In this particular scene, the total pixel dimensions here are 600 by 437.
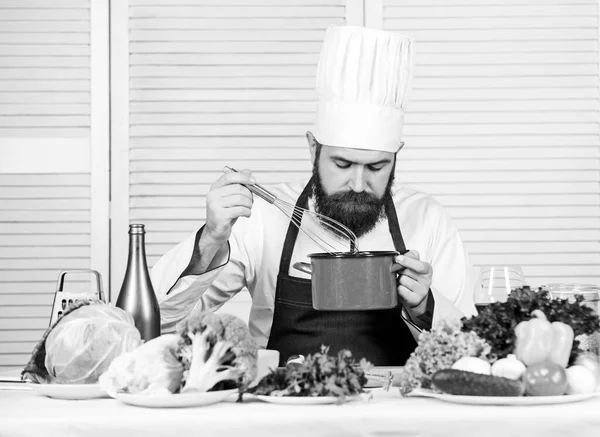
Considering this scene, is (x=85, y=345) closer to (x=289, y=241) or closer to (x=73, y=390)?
(x=73, y=390)

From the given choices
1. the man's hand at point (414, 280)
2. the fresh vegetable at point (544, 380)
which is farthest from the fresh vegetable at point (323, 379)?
the man's hand at point (414, 280)

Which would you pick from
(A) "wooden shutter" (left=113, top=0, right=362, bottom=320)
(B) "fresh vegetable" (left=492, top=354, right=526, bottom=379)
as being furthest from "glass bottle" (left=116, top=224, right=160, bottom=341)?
(A) "wooden shutter" (left=113, top=0, right=362, bottom=320)

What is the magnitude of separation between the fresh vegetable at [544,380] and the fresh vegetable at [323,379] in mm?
227

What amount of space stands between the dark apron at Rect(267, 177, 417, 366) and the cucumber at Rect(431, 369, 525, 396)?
0.86 meters

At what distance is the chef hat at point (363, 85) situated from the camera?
6.87 feet

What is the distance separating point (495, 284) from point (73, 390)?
691mm

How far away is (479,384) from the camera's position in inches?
47.3

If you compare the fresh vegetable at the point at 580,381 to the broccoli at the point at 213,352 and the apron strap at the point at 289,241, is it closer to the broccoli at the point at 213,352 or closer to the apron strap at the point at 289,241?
the broccoli at the point at 213,352

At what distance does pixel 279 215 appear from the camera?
238cm

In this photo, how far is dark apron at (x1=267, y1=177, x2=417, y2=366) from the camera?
211 centimetres

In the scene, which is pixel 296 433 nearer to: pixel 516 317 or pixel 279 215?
pixel 516 317

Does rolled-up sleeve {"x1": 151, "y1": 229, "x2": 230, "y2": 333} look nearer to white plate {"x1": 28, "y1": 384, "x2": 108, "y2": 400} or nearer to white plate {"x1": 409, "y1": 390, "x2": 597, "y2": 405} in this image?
white plate {"x1": 28, "y1": 384, "x2": 108, "y2": 400}

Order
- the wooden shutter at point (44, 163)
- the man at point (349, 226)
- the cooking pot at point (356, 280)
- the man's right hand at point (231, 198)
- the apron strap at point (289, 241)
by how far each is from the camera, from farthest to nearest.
Answer: the wooden shutter at point (44, 163)
the apron strap at point (289, 241)
the man at point (349, 226)
the man's right hand at point (231, 198)
the cooking pot at point (356, 280)

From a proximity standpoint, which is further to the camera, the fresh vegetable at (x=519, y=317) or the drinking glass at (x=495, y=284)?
the drinking glass at (x=495, y=284)
